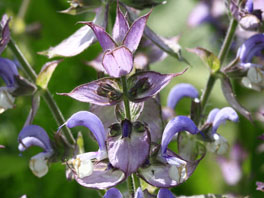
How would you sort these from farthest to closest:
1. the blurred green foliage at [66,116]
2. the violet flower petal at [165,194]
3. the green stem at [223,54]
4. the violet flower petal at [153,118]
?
the blurred green foliage at [66,116] < the green stem at [223,54] < the violet flower petal at [153,118] < the violet flower petal at [165,194]

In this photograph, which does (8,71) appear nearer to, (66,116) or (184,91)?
(184,91)

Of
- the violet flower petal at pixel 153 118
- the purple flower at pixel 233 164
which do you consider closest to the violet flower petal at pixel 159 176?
the violet flower petal at pixel 153 118

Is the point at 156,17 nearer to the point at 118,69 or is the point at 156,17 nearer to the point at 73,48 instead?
the point at 73,48

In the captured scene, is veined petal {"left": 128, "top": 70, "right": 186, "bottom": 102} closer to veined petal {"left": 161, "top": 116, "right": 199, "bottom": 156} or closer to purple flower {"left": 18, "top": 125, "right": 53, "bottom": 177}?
veined petal {"left": 161, "top": 116, "right": 199, "bottom": 156}

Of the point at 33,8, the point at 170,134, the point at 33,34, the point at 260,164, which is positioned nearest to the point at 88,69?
the point at 33,34

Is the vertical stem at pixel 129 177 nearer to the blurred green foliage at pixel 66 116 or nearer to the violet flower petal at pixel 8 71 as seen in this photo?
the violet flower petal at pixel 8 71

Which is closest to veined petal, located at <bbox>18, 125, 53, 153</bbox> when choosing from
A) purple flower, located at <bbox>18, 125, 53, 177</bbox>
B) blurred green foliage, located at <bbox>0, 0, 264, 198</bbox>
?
purple flower, located at <bbox>18, 125, 53, 177</bbox>

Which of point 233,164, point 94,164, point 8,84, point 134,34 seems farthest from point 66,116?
point 134,34
